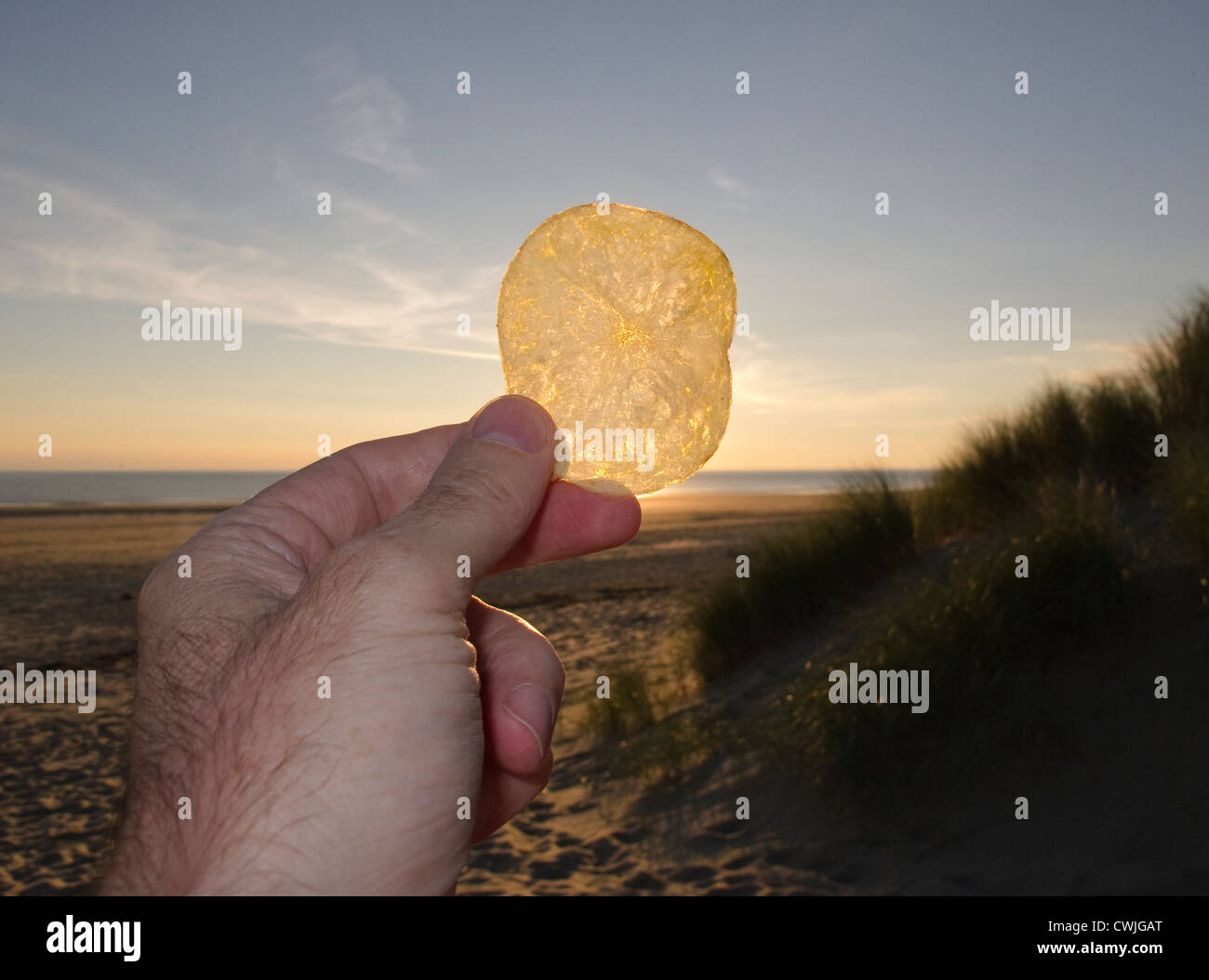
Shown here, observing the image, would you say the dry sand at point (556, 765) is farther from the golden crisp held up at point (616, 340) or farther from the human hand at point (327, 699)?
the golden crisp held up at point (616, 340)

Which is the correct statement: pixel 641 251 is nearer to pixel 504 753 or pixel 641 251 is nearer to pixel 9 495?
pixel 504 753

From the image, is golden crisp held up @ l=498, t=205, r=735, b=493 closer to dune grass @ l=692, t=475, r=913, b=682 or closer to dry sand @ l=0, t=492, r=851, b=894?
dry sand @ l=0, t=492, r=851, b=894

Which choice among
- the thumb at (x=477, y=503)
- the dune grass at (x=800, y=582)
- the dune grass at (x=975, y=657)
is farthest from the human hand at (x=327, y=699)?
the dune grass at (x=800, y=582)

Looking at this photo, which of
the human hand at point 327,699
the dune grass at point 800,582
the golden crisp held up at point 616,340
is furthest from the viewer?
the dune grass at point 800,582

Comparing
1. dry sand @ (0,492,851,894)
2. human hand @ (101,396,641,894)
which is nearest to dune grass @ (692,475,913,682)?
dry sand @ (0,492,851,894)

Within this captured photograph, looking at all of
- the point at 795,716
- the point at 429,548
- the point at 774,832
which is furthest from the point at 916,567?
the point at 429,548
